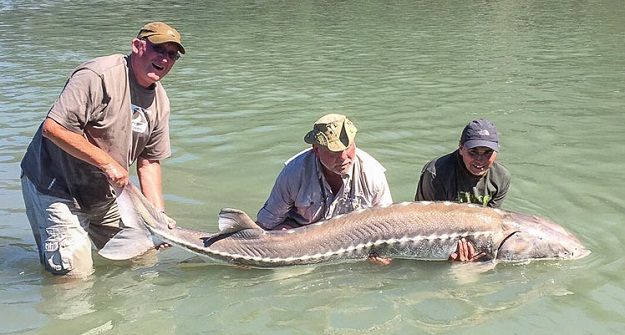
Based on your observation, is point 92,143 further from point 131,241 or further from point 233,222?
point 233,222

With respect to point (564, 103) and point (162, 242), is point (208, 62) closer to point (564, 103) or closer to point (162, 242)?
point (564, 103)

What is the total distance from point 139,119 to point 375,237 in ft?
6.12

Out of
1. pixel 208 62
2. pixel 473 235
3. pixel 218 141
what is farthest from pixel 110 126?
pixel 208 62

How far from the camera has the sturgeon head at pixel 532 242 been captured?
519 centimetres

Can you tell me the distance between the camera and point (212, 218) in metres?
6.66

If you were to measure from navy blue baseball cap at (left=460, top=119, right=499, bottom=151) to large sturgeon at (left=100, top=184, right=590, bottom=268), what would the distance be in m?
0.48

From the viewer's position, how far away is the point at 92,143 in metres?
Answer: 4.64

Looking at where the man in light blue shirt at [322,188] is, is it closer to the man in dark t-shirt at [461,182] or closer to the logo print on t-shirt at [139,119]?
the man in dark t-shirt at [461,182]

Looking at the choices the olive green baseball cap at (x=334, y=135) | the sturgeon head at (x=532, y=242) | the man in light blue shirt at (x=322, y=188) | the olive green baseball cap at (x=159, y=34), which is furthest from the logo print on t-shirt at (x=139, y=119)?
the sturgeon head at (x=532, y=242)

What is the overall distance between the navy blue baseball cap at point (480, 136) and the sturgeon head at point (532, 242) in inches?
23.9

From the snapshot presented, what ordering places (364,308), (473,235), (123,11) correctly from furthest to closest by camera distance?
(123,11) < (473,235) < (364,308)

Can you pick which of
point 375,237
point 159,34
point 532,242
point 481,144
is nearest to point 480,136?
point 481,144

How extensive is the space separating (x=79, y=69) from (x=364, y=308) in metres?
2.43

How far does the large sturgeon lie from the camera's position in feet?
16.2
